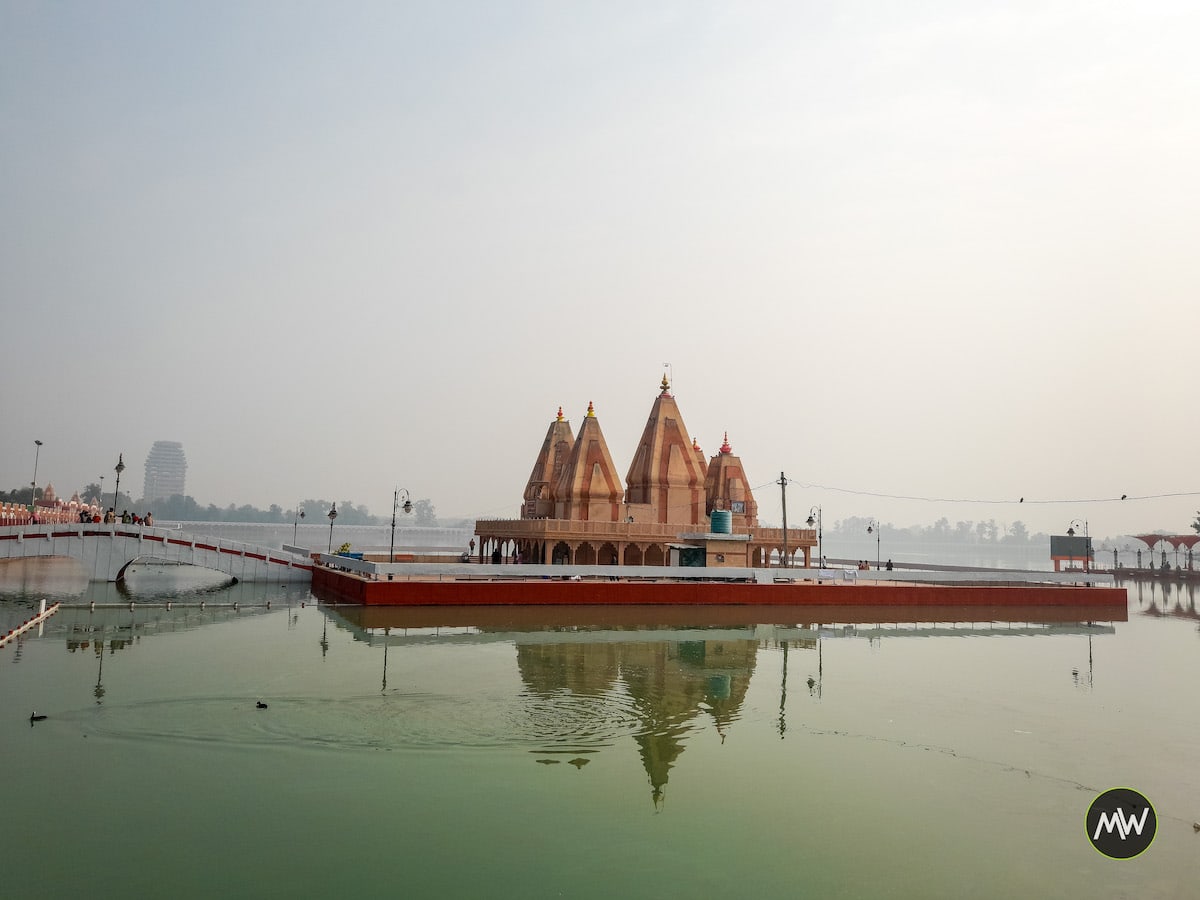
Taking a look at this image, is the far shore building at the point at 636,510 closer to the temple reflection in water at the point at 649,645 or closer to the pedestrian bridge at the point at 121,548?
the temple reflection in water at the point at 649,645

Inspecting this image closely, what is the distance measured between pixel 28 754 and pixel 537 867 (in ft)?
28.3

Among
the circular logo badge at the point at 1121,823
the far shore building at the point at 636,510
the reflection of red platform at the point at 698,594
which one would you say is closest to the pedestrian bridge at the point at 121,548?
the reflection of red platform at the point at 698,594

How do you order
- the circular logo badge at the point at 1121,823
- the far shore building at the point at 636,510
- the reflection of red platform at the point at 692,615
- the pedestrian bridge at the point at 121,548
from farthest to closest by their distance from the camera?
the far shore building at the point at 636,510 < the pedestrian bridge at the point at 121,548 < the reflection of red platform at the point at 692,615 < the circular logo badge at the point at 1121,823

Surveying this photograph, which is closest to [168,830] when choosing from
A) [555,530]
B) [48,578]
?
[555,530]

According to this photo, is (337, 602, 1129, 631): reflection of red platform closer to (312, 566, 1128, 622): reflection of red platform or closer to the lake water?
(312, 566, 1128, 622): reflection of red platform

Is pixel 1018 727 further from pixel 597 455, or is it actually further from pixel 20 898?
pixel 597 455

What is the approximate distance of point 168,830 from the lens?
31.8 feet

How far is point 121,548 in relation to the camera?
40.3 metres

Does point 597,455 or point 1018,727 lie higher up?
point 597,455

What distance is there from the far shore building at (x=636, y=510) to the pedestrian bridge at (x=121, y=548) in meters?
12.6

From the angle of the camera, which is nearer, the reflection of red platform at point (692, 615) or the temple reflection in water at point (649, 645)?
the temple reflection in water at point (649, 645)

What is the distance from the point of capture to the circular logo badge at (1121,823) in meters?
10.3

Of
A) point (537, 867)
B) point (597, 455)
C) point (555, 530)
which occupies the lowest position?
point (537, 867)

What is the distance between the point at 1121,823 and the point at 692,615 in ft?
74.2
